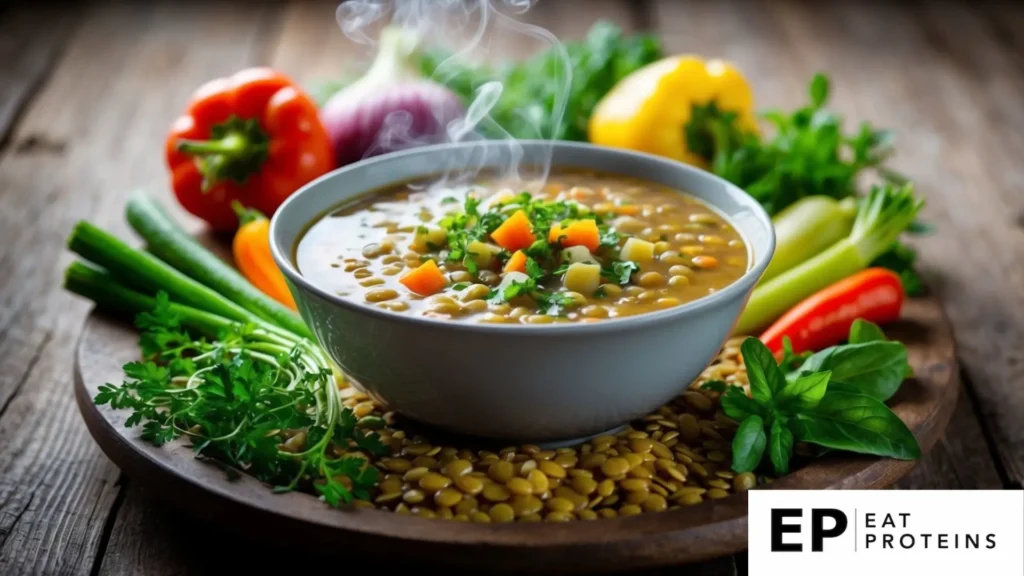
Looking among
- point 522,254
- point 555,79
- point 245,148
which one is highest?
point 522,254

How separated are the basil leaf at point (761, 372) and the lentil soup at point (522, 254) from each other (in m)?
0.15

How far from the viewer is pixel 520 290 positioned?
2.33 metres

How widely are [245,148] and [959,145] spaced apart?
2916mm

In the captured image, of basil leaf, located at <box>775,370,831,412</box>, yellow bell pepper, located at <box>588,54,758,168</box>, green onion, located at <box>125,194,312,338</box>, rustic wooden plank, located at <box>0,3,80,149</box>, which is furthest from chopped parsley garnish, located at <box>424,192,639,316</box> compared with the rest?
rustic wooden plank, located at <box>0,3,80,149</box>

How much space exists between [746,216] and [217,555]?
4.69 feet

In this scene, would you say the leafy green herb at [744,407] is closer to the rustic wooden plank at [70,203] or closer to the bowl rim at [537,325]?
the bowl rim at [537,325]

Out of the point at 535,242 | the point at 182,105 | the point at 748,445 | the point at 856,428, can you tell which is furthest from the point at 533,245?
the point at 182,105

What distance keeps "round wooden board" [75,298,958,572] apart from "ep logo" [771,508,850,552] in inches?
2.3

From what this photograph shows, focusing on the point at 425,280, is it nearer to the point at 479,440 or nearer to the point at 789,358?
the point at 479,440

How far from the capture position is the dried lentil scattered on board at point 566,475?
7.05 ft

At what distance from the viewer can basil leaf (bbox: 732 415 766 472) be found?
2.23 metres

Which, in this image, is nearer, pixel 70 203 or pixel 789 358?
pixel 789 358

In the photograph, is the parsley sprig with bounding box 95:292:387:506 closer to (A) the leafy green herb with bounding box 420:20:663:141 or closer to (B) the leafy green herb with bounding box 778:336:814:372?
(B) the leafy green herb with bounding box 778:336:814:372

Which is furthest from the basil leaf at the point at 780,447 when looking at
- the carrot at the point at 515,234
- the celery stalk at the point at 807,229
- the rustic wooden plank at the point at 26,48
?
the rustic wooden plank at the point at 26,48
